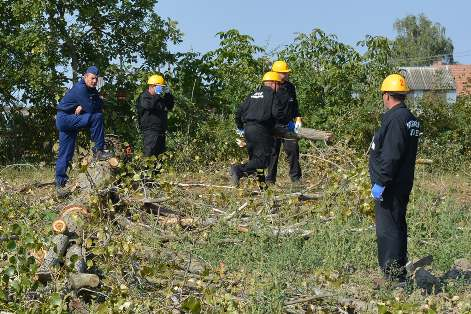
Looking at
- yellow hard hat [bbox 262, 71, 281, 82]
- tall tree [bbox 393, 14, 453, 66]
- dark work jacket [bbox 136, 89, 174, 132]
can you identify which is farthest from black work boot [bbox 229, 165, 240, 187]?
tall tree [bbox 393, 14, 453, 66]

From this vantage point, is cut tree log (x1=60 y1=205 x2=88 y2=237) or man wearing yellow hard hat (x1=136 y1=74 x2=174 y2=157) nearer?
cut tree log (x1=60 y1=205 x2=88 y2=237)

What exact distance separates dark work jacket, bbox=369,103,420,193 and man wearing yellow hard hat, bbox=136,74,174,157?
6000 millimetres

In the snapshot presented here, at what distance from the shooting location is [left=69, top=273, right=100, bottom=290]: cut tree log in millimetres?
5879

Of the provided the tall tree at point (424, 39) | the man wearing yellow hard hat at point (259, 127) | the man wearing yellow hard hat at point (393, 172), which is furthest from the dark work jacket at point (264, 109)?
the tall tree at point (424, 39)

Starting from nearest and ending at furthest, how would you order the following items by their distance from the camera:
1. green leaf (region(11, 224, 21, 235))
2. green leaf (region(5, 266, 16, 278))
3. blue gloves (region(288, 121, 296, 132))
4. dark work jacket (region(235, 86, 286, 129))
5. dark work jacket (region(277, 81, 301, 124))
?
green leaf (region(5, 266, 16, 278)) < green leaf (region(11, 224, 21, 235)) < dark work jacket (region(235, 86, 286, 129)) < dark work jacket (region(277, 81, 301, 124)) < blue gloves (region(288, 121, 296, 132))

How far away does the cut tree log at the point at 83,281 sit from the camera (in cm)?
588

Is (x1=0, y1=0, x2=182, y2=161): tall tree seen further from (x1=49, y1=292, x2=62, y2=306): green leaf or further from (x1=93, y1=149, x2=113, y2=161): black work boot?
(x1=49, y1=292, x2=62, y2=306): green leaf

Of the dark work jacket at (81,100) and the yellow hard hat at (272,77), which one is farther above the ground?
the yellow hard hat at (272,77)

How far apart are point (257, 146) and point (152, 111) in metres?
2.06

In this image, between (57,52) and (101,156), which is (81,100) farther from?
(57,52)

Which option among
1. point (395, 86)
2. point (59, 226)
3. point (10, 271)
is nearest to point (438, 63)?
point (395, 86)

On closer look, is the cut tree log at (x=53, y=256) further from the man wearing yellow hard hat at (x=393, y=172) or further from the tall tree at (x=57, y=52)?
the tall tree at (x=57, y=52)

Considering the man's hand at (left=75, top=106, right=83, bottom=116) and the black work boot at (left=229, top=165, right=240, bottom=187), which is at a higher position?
the man's hand at (left=75, top=106, right=83, bottom=116)

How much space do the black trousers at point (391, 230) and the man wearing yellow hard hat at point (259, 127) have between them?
4162 millimetres
